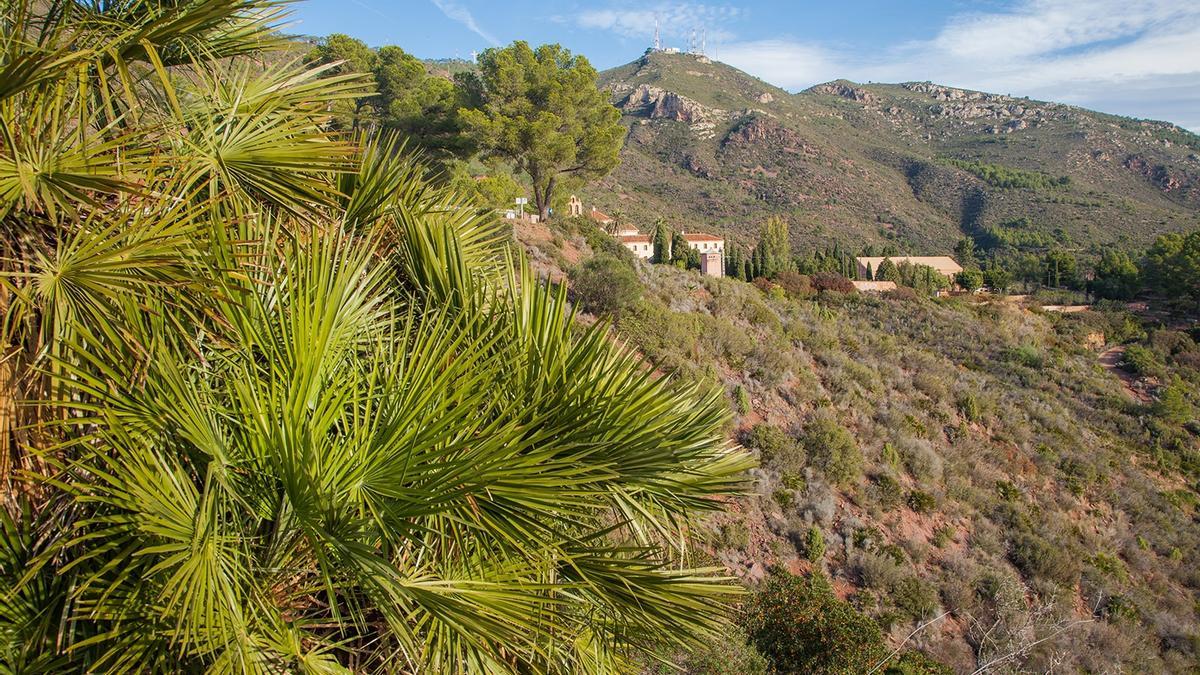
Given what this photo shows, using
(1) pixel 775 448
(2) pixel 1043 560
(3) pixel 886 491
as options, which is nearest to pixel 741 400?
(1) pixel 775 448

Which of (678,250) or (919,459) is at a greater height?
(678,250)

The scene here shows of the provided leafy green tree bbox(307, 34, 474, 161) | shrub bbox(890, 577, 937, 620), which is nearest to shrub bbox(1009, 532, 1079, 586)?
shrub bbox(890, 577, 937, 620)

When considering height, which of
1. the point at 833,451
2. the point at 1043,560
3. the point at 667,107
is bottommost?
the point at 1043,560

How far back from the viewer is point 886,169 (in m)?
72.8

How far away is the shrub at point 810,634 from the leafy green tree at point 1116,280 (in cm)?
4470

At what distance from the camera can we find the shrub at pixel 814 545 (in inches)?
380

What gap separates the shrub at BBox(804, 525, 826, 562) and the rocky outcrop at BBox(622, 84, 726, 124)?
78386mm

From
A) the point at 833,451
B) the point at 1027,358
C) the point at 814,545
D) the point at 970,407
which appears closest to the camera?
the point at 814,545

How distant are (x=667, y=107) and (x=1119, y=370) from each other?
68.3 meters

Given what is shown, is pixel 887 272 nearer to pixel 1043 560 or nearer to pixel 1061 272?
pixel 1061 272

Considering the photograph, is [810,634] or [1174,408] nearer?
[810,634]

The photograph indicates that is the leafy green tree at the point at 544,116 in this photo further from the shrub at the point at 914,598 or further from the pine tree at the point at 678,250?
the shrub at the point at 914,598

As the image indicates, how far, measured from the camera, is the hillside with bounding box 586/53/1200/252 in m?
60.7

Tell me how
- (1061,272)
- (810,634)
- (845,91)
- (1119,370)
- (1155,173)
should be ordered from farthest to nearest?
(845,91) < (1155,173) < (1061,272) < (1119,370) < (810,634)
